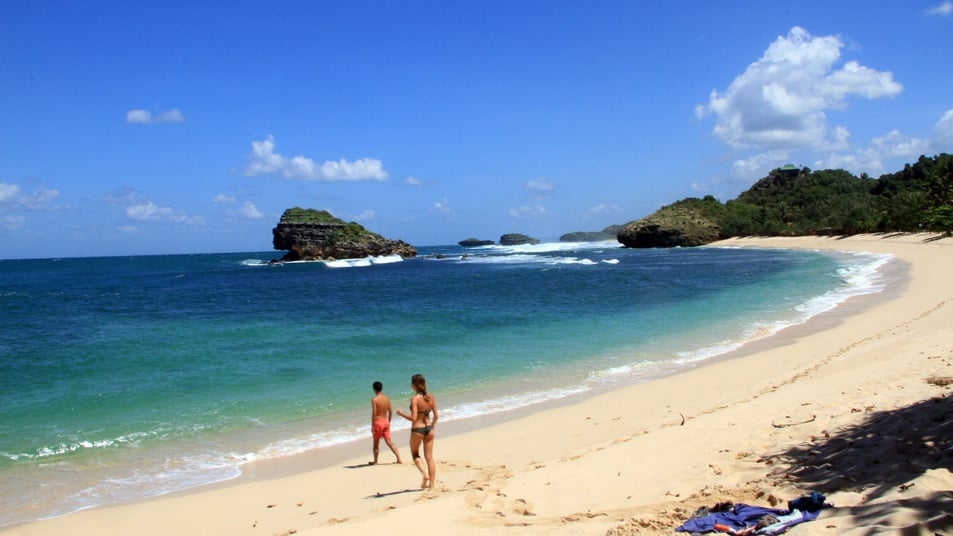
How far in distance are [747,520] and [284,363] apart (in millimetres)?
14668

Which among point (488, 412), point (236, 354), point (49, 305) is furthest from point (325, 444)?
point (49, 305)

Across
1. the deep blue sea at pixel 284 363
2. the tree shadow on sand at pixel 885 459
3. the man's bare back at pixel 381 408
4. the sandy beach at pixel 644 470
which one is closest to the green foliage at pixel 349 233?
the deep blue sea at pixel 284 363

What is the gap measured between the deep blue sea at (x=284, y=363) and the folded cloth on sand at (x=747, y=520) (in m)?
6.73

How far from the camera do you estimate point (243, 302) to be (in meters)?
36.2

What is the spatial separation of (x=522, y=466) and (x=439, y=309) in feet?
68.8

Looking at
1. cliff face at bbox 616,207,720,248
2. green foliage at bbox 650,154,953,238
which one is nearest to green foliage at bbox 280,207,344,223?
cliff face at bbox 616,207,720,248

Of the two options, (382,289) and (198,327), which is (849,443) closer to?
(198,327)

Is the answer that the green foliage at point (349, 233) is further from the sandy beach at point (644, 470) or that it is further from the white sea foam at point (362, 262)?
the sandy beach at point (644, 470)

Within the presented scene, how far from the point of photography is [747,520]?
4.90 metres

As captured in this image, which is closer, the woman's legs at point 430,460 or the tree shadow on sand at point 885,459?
the tree shadow on sand at point 885,459

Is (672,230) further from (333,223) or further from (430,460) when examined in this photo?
(430,460)

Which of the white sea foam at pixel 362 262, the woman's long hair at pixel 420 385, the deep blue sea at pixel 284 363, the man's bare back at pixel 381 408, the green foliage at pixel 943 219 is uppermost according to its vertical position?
the green foliage at pixel 943 219

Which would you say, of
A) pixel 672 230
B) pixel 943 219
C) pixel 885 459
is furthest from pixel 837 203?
pixel 885 459

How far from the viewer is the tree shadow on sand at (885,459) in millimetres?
4316
